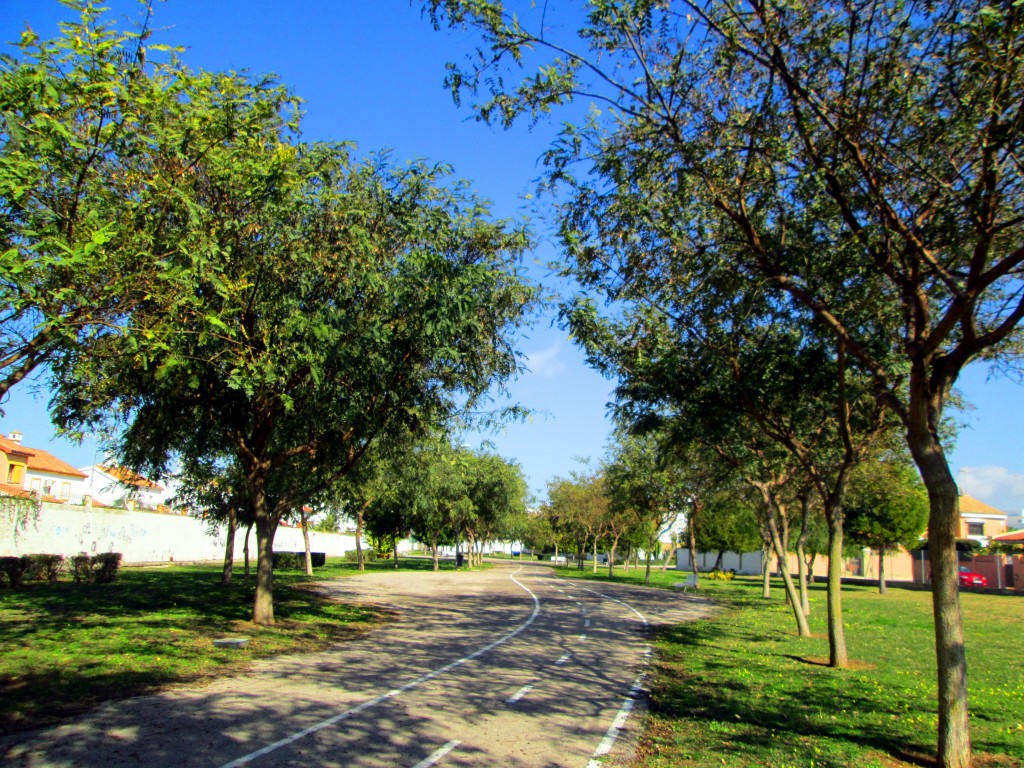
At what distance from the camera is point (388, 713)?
8.86m

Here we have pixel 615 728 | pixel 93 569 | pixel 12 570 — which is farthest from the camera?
pixel 93 569

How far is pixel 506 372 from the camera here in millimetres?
16453

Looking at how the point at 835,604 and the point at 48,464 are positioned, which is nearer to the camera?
the point at 835,604

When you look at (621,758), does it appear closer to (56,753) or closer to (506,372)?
(56,753)

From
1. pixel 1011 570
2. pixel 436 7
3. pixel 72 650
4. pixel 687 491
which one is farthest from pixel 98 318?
pixel 1011 570

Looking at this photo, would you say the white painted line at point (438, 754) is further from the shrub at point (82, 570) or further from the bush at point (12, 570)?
the shrub at point (82, 570)

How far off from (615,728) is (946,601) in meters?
3.96

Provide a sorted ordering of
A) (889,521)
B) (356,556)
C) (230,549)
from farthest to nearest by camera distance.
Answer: (356,556) < (889,521) < (230,549)

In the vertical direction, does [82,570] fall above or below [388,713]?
below

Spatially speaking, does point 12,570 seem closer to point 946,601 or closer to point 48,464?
point 946,601

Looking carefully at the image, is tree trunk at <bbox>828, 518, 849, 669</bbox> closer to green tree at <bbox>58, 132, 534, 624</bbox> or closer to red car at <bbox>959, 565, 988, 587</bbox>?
green tree at <bbox>58, 132, 534, 624</bbox>

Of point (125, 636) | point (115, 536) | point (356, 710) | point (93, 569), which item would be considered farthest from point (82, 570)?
point (356, 710)

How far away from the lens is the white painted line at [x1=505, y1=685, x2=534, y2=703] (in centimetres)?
1012

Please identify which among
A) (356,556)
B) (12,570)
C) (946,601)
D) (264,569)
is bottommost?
(356,556)
